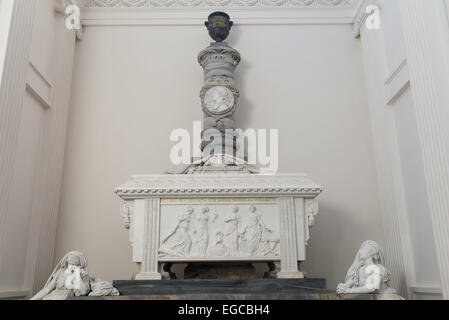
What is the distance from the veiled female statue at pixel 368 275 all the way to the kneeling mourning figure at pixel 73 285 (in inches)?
90.1

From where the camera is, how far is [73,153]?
6.37m

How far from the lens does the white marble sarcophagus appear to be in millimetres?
4480

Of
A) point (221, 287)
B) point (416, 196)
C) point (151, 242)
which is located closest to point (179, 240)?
point (151, 242)

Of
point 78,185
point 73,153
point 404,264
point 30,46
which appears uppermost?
point 30,46

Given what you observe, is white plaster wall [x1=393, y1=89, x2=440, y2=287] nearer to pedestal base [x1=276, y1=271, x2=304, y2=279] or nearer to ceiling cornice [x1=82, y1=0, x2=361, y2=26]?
pedestal base [x1=276, y1=271, x2=304, y2=279]

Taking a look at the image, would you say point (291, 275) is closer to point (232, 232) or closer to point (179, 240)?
point (232, 232)

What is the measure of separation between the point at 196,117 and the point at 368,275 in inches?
143

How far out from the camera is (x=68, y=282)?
3834 millimetres

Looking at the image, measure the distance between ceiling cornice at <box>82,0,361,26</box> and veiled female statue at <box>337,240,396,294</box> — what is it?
4.45m

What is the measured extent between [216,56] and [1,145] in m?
3.16

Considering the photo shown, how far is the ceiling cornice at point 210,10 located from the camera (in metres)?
7.05

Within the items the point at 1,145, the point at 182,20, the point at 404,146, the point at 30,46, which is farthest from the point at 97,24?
the point at 404,146
